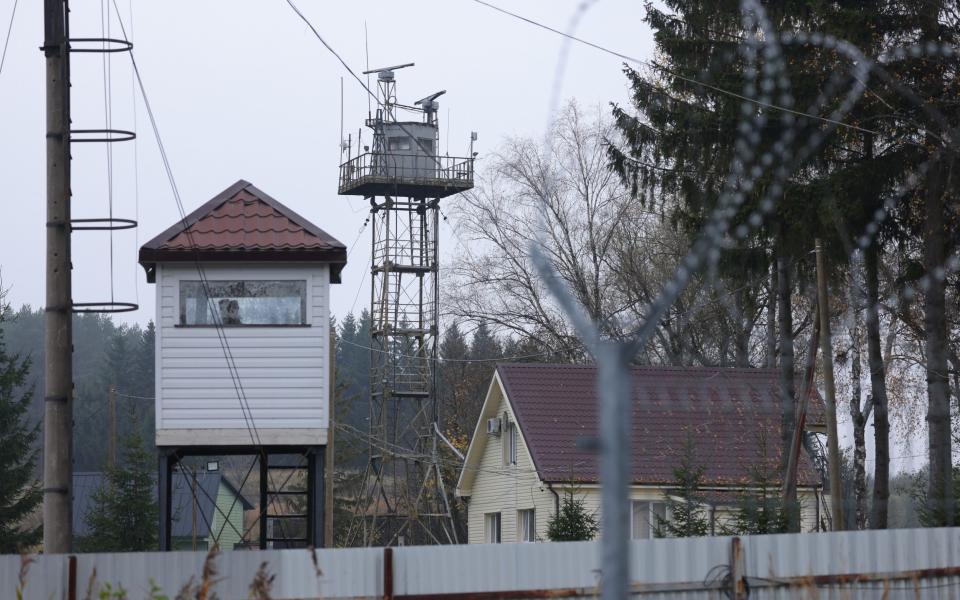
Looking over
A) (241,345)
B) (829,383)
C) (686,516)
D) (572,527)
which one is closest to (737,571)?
(241,345)

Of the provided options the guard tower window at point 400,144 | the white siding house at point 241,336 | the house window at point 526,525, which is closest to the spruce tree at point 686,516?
the white siding house at point 241,336

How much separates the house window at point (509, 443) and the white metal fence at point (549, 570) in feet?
64.2

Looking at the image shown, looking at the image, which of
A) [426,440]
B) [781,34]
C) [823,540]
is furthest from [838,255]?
[426,440]

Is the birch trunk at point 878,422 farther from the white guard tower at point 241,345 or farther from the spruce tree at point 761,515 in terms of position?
the white guard tower at point 241,345

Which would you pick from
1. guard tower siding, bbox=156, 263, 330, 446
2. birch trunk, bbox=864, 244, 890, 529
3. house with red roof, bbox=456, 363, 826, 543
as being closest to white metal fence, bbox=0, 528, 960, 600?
guard tower siding, bbox=156, 263, 330, 446

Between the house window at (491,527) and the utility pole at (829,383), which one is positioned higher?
the utility pole at (829,383)

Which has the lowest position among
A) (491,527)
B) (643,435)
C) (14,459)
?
(491,527)

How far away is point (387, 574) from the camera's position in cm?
948

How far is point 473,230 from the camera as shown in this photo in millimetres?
37688

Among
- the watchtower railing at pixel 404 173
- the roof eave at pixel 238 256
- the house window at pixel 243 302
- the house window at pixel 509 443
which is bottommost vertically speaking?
the house window at pixel 509 443

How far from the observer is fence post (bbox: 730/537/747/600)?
32.5 feet

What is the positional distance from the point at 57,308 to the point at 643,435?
17516 millimetres

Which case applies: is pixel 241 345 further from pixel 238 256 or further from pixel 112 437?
pixel 112 437

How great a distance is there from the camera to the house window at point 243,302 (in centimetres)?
1734
